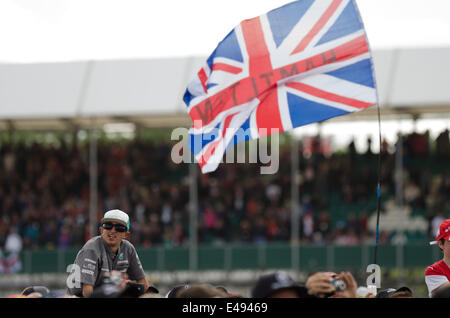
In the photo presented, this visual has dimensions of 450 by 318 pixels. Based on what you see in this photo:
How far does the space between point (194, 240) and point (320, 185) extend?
4275 millimetres

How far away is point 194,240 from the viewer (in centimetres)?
2625

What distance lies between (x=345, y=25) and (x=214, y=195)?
1890cm

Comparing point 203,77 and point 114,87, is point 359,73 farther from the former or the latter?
point 114,87

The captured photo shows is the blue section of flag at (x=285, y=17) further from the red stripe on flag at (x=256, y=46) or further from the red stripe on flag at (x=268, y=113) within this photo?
the red stripe on flag at (x=268, y=113)

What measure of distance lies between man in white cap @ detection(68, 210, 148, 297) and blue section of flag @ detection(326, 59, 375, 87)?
2702 millimetres

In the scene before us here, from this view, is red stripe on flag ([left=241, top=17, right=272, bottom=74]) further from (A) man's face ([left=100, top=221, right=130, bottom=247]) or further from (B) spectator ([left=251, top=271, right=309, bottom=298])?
(B) spectator ([left=251, top=271, right=309, bottom=298])

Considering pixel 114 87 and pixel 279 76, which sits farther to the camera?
pixel 114 87

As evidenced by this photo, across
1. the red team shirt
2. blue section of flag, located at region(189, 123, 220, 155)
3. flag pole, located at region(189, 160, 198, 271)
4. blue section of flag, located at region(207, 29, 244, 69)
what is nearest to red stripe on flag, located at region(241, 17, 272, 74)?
blue section of flag, located at region(207, 29, 244, 69)

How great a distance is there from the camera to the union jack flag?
31.4 feet

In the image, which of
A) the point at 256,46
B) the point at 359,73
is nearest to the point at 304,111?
the point at 359,73

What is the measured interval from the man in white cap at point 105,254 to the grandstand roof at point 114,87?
17.8 meters

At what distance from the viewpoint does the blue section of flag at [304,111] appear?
9719mm

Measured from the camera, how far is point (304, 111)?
9.76 meters
